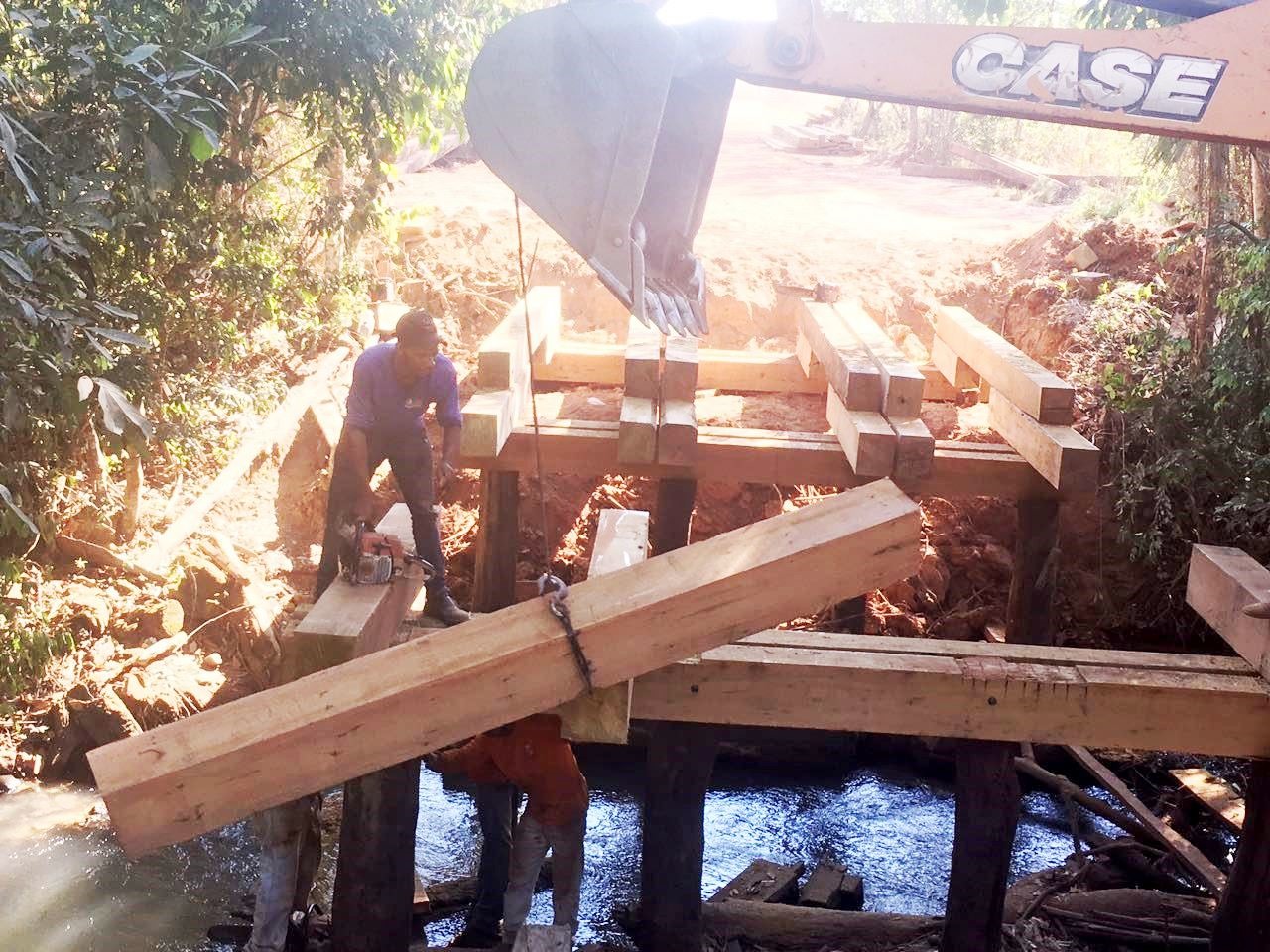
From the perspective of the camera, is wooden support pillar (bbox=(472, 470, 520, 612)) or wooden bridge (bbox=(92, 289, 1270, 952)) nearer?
wooden bridge (bbox=(92, 289, 1270, 952))

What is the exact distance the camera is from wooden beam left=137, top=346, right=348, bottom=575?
27.1ft

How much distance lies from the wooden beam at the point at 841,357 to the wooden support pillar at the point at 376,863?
114 inches

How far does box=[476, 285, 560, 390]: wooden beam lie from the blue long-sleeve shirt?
418 millimetres

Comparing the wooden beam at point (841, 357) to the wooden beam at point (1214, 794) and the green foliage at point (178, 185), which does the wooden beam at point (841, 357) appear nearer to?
the green foliage at point (178, 185)

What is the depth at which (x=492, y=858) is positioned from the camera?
5344 millimetres

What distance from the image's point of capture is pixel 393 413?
5.17 metres

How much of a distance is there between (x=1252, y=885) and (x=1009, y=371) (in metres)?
2.91

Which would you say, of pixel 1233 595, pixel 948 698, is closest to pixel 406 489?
pixel 948 698

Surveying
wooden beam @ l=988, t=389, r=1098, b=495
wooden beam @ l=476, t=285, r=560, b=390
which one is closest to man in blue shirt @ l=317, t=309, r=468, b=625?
wooden beam @ l=476, t=285, r=560, b=390

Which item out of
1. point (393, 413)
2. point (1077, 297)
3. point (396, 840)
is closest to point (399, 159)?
point (1077, 297)

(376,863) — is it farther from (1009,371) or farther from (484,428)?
(1009,371)

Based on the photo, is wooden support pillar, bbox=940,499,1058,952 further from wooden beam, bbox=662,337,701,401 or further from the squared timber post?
wooden beam, bbox=662,337,701,401

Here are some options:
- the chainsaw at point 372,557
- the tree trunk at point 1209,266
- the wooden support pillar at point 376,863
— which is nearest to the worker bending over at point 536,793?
the wooden support pillar at point 376,863

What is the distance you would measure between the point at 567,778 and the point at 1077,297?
7.86 m
